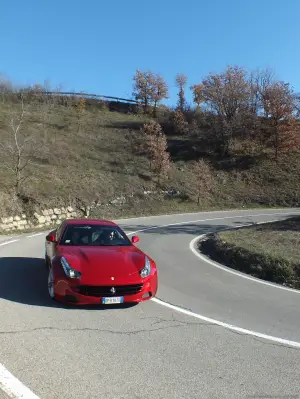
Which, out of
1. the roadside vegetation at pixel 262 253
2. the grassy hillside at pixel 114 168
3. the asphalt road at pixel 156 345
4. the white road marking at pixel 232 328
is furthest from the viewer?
the grassy hillside at pixel 114 168

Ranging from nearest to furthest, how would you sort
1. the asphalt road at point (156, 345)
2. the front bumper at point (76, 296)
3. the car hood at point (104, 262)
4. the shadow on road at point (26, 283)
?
1. the asphalt road at point (156, 345)
2. the front bumper at point (76, 296)
3. the car hood at point (104, 262)
4. the shadow on road at point (26, 283)

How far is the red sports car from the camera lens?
602 cm

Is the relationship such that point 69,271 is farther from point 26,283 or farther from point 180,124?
point 180,124

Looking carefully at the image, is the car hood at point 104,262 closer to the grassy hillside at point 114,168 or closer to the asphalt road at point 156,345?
the asphalt road at point 156,345

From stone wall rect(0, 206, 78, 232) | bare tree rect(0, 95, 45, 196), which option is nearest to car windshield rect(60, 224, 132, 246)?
stone wall rect(0, 206, 78, 232)

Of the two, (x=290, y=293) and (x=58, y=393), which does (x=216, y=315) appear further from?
(x=58, y=393)

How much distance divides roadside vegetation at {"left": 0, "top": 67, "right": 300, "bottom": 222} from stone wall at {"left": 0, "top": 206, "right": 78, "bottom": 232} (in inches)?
18.8

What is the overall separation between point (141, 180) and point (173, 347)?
103 feet

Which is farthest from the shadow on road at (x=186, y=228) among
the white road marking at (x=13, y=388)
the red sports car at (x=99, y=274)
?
the white road marking at (x=13, y=388)

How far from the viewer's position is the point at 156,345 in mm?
4844

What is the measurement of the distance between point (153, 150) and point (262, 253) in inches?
1069

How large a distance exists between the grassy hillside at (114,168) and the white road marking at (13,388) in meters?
17.6

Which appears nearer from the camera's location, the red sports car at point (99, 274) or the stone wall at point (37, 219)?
the red sports car at point (99, 274)

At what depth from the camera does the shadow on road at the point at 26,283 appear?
648cm
